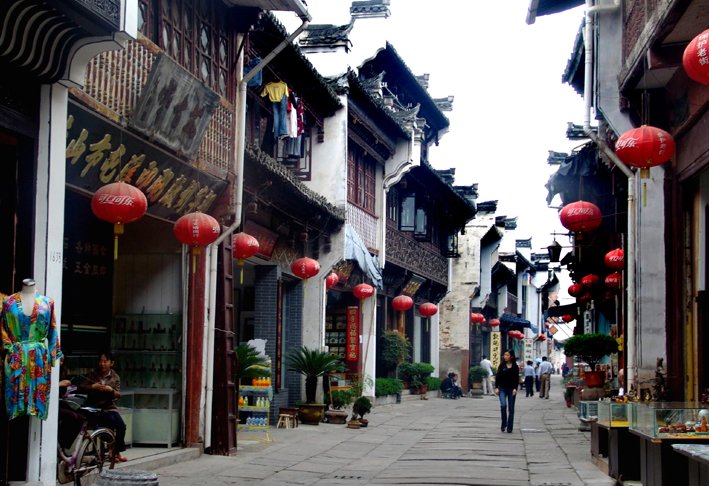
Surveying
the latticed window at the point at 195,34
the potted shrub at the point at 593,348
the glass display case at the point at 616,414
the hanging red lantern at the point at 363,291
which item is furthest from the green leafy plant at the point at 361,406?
the glass display case at the point at 616,414

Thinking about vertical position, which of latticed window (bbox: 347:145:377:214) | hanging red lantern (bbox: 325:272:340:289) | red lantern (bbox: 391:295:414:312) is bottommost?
red lantern (bbox: 391:295:414:312)

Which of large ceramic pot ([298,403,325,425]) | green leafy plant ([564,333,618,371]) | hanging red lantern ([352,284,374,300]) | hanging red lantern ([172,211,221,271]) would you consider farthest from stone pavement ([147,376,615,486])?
hanging red lantern ([352,284,374,300])

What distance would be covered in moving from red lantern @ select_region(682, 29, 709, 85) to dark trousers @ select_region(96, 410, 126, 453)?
279 inches

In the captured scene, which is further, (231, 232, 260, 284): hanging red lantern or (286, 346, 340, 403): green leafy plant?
(286, 346, 340, 403): green leafy plant

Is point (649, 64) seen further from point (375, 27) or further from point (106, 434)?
point (375, 27)

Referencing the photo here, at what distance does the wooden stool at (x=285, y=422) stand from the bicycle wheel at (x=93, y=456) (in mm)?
8184

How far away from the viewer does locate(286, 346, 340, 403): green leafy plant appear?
20.3 meters

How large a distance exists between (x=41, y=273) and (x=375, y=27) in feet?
68.3

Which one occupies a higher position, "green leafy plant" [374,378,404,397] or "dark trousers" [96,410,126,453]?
"dark trousers" [96,410,126,453]

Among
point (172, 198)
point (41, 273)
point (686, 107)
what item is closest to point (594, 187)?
point (686, 107)

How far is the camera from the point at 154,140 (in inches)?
495

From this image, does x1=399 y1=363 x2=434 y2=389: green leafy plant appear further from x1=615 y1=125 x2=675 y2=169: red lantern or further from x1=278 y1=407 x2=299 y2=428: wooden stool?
x1=615 y1=125 x2=675 y2=169: red lantern

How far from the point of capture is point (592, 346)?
2070 cm

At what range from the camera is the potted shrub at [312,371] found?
20266 millimetres
